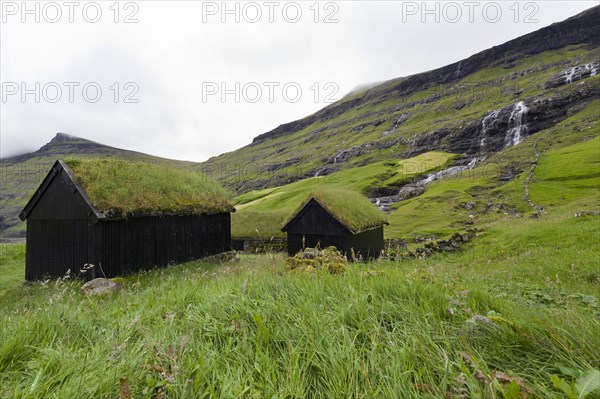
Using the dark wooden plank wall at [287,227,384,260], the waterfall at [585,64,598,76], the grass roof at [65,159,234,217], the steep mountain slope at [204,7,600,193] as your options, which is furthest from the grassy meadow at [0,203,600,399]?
the waterfall at [585,64,598,76]

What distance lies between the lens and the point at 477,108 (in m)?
124

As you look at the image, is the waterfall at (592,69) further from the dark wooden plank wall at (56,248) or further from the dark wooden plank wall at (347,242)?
the dark wooden plank wall at (56,248)

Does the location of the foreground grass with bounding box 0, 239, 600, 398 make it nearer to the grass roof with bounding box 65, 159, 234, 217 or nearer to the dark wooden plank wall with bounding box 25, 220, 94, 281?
the grass roof with bounding box 65, 159, 234, 217

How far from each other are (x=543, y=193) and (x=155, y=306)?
6144 cm

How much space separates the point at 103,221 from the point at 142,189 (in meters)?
3.49

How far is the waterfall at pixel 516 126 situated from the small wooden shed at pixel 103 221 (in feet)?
315

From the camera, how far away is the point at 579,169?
5741cm

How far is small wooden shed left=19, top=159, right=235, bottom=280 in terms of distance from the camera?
17.8m

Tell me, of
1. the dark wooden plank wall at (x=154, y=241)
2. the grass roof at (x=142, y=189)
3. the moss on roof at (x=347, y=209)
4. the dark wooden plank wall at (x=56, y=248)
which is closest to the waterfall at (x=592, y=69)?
the moss on roof at (x=347, y=209)

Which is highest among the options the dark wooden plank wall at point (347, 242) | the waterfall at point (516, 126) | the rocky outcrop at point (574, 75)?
the rocky outcrop at point (574, 75)

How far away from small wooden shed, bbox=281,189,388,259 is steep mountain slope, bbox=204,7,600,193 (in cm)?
7785

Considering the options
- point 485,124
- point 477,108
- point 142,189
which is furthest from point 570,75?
point 142,189

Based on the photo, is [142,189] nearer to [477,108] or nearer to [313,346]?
[313,346]

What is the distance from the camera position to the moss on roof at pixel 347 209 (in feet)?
85.3
